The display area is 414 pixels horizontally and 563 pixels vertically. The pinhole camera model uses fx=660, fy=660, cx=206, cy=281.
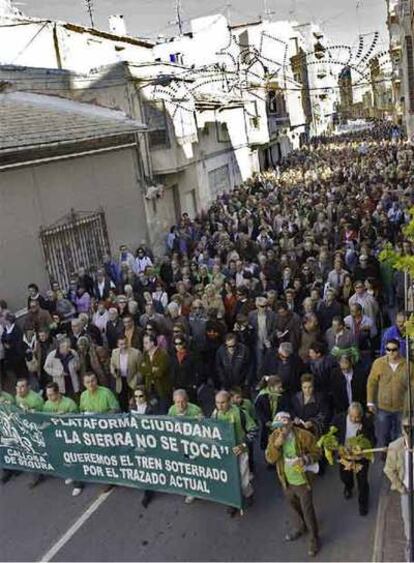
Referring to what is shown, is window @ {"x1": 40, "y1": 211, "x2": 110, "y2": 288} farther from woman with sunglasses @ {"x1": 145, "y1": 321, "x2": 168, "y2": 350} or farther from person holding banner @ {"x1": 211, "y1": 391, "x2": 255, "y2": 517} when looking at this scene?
person holding banner @ {"x1": 211, "y1": 391, "x2": 255, "y2": 517}

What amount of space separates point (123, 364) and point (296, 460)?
3.43 m

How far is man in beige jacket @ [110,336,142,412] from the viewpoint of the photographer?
8766 millimetres

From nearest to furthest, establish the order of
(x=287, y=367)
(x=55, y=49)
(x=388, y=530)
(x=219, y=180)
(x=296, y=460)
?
(x=296, y=460)
(x=388, y=530)
(x=287, y=367)
(x=55, y=49)
(x=219, y=180)

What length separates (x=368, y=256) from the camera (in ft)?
38.1

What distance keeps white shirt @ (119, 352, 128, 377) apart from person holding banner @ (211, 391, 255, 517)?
7.69ft

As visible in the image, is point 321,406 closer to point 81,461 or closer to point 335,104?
point 81,461

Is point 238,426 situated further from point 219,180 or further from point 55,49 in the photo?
point 219,180

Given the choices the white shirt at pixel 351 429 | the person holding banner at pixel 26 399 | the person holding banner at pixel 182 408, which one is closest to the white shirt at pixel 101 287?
the person holding banner at pixel 26 399

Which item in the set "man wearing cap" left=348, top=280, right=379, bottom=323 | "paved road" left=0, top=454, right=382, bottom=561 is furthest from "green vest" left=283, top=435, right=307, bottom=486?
"man wearing cap" left=348, top=280, right=379, bottom=323

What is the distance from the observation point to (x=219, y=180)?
2900 centimetres

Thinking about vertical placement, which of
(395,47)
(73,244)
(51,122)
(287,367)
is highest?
(395,47)

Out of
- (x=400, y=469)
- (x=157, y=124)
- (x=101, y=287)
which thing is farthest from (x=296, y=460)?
(x=157, y=124)

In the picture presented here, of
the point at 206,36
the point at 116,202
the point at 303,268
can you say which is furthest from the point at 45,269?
the point at 206,36

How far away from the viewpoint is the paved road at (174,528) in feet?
20.6
